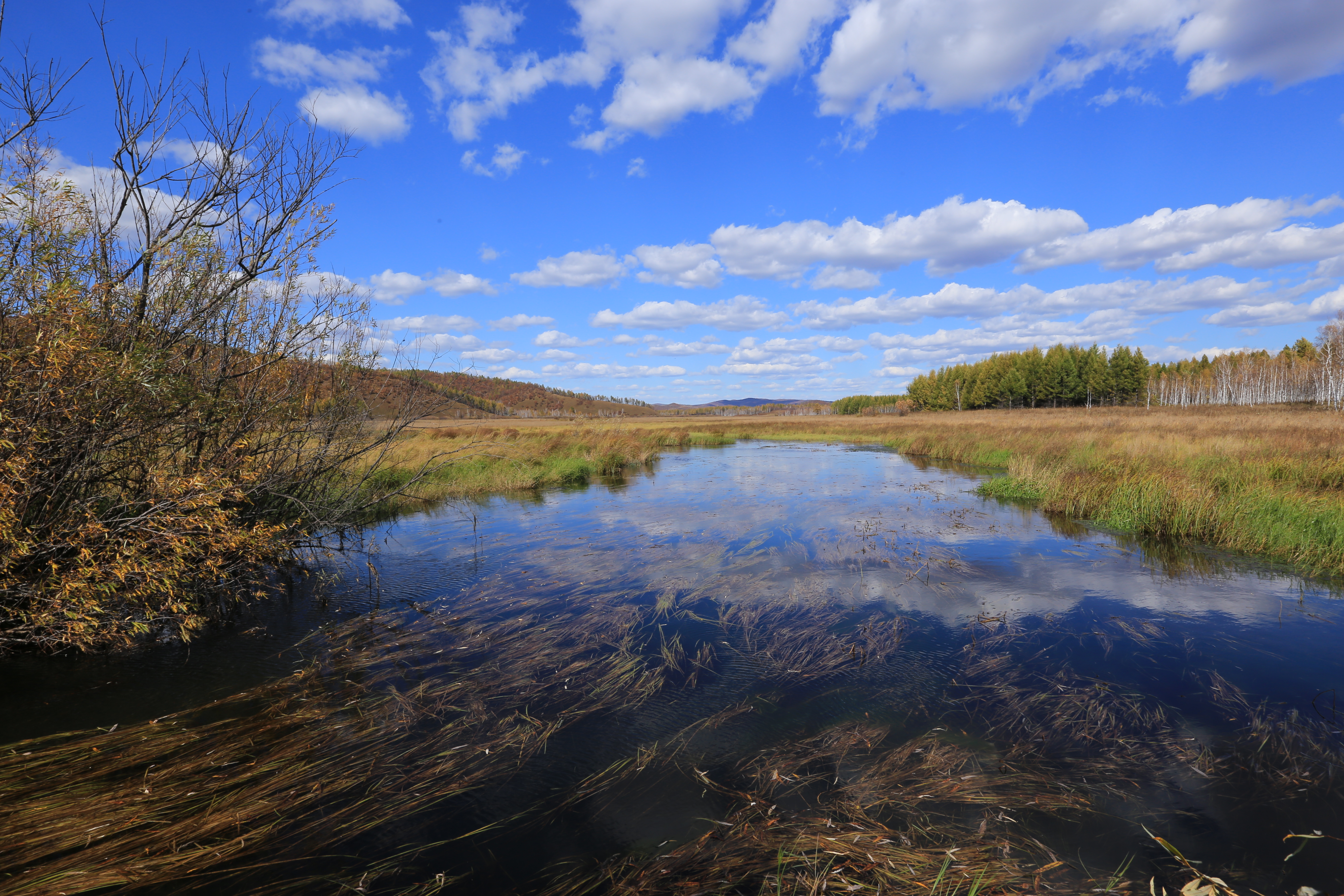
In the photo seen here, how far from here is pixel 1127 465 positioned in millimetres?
15375

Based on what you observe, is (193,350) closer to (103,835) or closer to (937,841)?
(103,835)

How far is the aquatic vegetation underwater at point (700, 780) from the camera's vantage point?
3.31m

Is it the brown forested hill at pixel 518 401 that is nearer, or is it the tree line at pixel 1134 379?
the tree line at pixel 1134 379

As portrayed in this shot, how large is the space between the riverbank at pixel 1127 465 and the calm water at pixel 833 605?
1076 millimetres

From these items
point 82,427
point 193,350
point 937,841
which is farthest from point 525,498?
point 937,841

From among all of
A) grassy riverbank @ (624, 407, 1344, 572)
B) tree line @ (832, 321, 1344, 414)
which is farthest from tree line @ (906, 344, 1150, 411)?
grassy riverbank @ (624, 407, 1344, 572)

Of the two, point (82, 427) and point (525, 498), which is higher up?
point (82, 427)

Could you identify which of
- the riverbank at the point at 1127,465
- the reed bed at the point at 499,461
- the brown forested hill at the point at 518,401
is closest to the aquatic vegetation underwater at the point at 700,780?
the reed bed at the point at 499,461

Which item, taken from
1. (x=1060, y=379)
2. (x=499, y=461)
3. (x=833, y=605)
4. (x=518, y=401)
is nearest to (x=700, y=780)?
Answer: (x=833, y=605)

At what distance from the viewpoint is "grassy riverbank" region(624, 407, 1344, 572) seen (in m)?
10.2

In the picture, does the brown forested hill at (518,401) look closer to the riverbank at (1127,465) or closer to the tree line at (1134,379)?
the riverbank at (1127,465)

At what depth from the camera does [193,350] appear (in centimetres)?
682

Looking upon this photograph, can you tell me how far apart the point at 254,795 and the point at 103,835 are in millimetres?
768

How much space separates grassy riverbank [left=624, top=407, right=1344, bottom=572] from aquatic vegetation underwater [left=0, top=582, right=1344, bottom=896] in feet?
20.7
